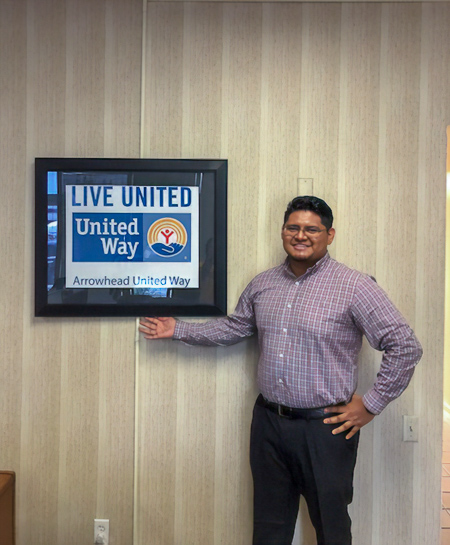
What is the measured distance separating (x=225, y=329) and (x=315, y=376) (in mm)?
450

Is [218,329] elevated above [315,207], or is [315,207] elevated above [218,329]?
[315,207]

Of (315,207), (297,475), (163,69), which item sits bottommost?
(297,475)

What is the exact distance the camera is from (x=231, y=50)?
2084 millimetres

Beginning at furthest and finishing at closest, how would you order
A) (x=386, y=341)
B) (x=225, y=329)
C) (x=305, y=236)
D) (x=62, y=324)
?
(x=62, y=324), (x=225, y=329), (x=305, y=236), (x=386, y=341)

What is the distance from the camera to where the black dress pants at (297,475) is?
1760 millimetres

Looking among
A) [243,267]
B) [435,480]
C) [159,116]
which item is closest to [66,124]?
[159,116]

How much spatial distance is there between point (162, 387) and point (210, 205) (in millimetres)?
866

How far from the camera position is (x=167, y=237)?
207 cm

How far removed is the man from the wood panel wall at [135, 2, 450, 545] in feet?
0.81

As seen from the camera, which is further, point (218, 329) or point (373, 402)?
point (218, 329)

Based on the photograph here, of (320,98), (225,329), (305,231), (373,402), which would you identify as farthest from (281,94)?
(373,402)

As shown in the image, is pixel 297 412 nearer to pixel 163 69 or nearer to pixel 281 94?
pixel 281 94

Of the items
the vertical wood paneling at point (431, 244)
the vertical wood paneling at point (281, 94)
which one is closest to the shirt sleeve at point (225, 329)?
the vertical wood paneling at point (281, 94)

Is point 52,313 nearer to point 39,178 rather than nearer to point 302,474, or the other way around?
point 39,178
